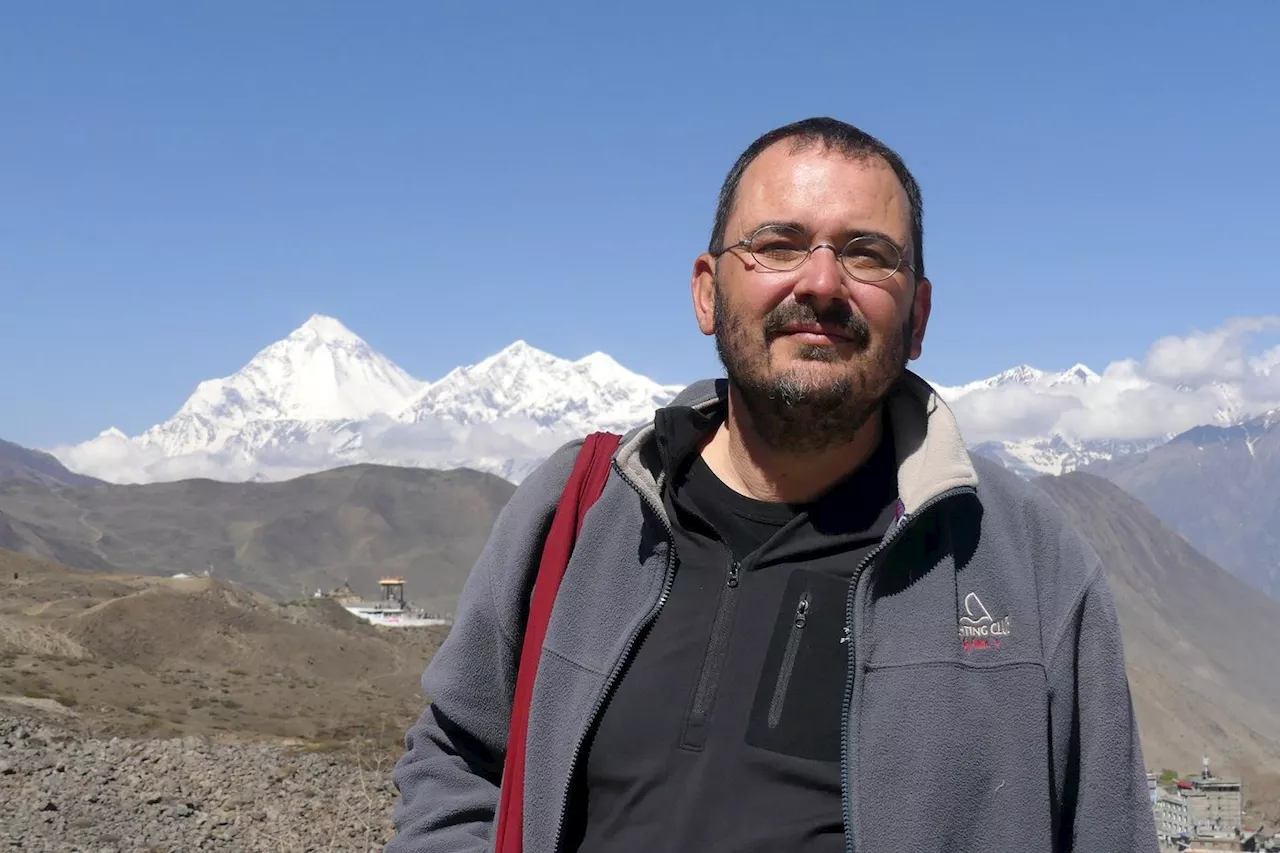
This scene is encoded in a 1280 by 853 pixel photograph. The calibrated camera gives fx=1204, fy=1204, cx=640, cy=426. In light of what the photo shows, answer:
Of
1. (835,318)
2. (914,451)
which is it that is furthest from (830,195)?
(914,451)

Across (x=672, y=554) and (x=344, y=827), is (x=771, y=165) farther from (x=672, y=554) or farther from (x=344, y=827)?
(x=344, y=827)

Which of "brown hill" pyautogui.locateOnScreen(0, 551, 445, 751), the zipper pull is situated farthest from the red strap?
"brown hill" pyautogui.locateOnScreen(0, 551, 445, 751)

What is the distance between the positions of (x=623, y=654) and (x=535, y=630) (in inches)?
8.5

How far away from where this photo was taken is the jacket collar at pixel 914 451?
2.73m

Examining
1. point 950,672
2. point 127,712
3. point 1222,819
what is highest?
point 950,672

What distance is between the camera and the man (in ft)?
8.40

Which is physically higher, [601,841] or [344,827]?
[601,841]

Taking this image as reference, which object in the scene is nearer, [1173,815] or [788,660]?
[788,660]

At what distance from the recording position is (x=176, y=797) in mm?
19000

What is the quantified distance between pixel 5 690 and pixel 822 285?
35562 mm

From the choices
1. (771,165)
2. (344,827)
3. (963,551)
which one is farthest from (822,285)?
(344,827)

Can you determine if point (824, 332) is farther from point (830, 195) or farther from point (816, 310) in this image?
point (830, 195)

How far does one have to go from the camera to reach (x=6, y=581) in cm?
6391

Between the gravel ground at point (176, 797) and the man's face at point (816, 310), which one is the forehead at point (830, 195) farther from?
the gravel ground at point (176, 797)
